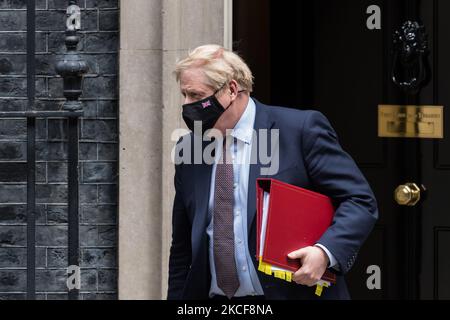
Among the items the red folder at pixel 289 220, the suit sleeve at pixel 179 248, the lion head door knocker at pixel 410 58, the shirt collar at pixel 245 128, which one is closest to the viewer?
the red folder at pixel 289 220

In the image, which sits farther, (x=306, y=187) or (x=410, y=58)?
(x=410, y=58)

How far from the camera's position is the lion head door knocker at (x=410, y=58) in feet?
18.3

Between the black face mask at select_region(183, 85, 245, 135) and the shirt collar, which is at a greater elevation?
the black face mask at select_region(183, 85, 245, 135)

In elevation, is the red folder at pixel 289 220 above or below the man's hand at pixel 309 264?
above

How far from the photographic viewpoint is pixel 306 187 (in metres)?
3.76

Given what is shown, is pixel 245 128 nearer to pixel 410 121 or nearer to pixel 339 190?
pixel 339 190

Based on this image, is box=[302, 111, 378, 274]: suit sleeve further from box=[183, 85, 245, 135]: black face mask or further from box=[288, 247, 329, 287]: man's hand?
box=[183, 85, 245, 135]: black face mask

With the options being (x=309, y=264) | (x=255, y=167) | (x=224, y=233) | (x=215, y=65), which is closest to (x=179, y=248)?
(x=224, y=233)

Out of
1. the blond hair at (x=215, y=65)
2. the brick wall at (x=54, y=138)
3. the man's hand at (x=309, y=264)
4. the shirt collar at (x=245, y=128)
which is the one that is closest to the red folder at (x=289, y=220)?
the man's hand at (x=309, y=264)

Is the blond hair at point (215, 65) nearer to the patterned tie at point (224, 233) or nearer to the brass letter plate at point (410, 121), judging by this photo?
the patterned tie at point (224, 233)

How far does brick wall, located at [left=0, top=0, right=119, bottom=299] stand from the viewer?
216 inches

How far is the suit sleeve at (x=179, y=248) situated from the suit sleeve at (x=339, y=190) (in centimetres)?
51

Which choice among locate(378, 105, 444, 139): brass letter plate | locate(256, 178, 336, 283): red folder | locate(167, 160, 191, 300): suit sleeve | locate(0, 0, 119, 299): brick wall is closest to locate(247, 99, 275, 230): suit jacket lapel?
locate(256, 178, 336, 283): red folder

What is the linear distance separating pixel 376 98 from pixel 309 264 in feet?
7.40
